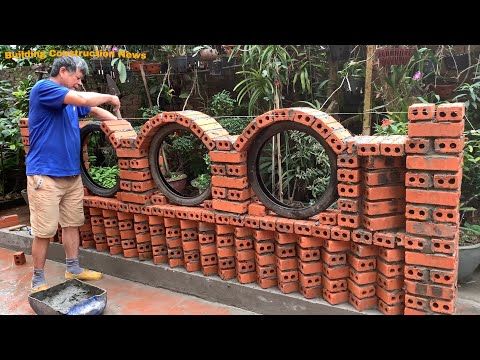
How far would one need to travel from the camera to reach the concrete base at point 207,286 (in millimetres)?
3186

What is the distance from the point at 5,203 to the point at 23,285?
3192mm

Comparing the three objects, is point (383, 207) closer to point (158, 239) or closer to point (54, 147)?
point (158, 239)

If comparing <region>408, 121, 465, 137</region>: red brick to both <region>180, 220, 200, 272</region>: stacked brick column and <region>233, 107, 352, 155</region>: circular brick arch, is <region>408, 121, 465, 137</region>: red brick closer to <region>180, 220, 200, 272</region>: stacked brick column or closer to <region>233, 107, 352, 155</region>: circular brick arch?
<region>233, 107, 352, 155</region>: circular brick arch

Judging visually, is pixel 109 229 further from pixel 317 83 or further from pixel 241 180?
pixel 317 83

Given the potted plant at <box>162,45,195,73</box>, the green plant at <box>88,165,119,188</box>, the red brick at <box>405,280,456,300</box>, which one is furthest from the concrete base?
the potted plant at <box>162,45,195,73</box>

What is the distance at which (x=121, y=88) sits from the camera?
23.1 feet

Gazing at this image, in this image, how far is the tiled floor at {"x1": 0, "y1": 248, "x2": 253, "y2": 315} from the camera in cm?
350

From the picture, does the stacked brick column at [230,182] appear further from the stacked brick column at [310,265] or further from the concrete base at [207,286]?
the concrete base at [207,286]

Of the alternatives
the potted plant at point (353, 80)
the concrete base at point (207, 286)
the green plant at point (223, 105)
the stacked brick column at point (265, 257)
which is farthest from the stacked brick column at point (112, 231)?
the potted plant at point (353, 80)

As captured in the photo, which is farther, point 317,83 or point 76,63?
point 317,83

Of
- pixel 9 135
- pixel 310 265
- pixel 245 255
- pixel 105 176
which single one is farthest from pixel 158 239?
pixel 9 135

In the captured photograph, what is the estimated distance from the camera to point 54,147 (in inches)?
142

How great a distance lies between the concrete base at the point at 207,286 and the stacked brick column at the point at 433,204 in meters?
0.44

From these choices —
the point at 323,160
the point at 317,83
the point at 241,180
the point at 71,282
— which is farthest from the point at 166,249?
the point at 317,83
